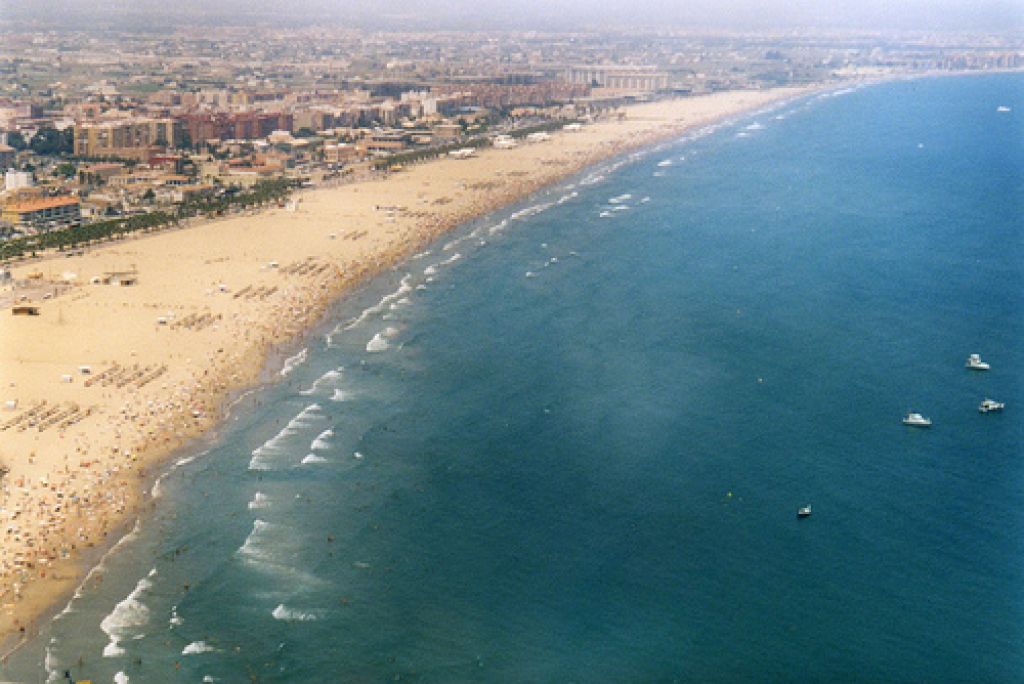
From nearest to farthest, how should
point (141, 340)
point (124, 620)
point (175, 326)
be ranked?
1. point (124, 620)
2. point (141, 340)
3. point (175, 326)

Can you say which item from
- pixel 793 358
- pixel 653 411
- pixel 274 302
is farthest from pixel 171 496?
pixel 793 358

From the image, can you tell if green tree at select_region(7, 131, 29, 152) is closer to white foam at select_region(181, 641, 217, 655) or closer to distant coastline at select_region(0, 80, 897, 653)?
distant coastline at select_region(0, 80, 897, 653)

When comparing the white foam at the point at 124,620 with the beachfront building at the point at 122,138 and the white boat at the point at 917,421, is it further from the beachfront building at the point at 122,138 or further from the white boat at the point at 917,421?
the beachfront building at the point at 122,138

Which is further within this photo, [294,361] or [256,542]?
[294,361]

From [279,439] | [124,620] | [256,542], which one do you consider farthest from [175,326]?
[124,620]

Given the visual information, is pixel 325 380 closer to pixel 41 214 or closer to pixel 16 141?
pixel 41 214
